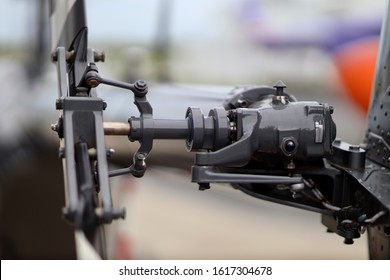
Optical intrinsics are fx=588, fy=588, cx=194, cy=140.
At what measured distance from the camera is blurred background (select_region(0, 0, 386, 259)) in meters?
3.23

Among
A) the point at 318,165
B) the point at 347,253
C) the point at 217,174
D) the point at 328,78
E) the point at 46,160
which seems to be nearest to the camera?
the point at 217,174

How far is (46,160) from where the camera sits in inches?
127

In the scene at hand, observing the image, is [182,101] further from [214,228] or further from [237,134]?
[214,228]

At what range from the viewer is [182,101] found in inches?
89.7

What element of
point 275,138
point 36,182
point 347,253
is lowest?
point 347,253

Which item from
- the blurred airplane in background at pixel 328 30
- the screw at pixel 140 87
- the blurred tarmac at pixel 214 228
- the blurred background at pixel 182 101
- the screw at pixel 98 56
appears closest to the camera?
the screw at pixel 140 87

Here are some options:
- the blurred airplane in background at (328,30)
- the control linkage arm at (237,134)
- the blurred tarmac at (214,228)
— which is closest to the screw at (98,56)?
the control linkage arm at (237,134)

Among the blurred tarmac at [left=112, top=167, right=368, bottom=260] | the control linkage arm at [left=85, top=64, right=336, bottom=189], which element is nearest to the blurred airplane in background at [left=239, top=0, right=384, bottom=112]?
the blurred tarmac at [left=112, top=167, right=368, bottom=260]

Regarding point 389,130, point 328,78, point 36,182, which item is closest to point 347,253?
point 328,78

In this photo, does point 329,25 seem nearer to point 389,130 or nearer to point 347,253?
point 347,253

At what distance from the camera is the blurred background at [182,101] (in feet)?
10.6

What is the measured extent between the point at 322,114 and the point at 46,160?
221cm

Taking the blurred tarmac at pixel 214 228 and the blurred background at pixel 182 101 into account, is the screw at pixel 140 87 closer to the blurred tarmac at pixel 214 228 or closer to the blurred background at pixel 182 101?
the blurred background at pixel 182 101

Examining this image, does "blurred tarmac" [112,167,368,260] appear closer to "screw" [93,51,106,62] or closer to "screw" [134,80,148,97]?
"screw" [93,51,106,62]
